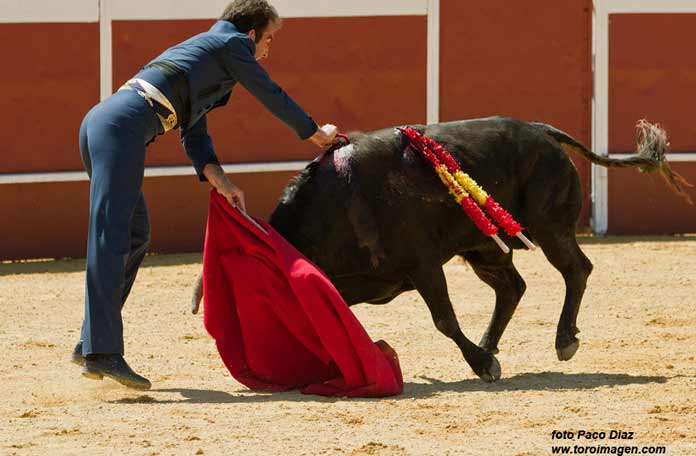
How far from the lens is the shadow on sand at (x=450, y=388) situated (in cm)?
511

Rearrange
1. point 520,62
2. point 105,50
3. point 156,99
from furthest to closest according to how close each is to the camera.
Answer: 1. point 520,62
2. point 105,50
3. point 156,99

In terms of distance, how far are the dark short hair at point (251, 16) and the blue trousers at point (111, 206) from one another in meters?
0.46

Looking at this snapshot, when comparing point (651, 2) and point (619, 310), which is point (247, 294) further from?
point (651, 2)

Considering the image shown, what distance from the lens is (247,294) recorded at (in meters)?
5.37

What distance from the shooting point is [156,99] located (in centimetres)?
512

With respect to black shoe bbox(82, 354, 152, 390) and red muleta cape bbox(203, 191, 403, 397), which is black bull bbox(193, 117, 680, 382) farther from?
black shoe bbox(82, 354, 152, 390)

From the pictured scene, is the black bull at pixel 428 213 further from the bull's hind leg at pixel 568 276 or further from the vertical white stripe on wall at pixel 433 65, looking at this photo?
the vertical white stripe on wall at pixel 433 65

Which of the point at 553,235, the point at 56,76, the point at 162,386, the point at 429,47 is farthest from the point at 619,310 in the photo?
the point at 56,76

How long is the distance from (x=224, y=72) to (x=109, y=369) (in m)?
1.10

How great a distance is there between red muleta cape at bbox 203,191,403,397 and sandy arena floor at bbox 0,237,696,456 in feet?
0.49

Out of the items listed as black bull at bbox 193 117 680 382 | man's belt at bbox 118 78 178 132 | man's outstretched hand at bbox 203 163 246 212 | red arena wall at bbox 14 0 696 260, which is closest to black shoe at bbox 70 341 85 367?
black bull at bbox 193 117 680 382

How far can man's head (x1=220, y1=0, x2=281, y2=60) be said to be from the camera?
5.24 meters

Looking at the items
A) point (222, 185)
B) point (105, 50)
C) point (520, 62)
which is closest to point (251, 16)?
point (222, 185)

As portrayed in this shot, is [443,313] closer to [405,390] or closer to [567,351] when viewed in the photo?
[405,390]
